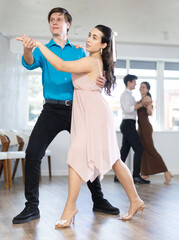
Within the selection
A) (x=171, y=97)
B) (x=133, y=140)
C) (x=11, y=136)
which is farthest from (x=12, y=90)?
(x=171, y=97)

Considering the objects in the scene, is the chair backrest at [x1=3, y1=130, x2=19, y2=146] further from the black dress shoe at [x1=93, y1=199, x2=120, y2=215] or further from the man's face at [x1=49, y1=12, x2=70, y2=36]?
the man's face at [x1=49, y1=12, x2=70, y2=36]

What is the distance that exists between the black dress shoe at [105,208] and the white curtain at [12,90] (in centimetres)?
382

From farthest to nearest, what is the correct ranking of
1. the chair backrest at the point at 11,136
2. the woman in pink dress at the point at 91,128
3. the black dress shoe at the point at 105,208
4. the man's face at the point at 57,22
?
the chair backrest at the point at 11,136 < the black dress shoe at the point at 105,208 < the man's face at the point at 57,22 < the woman in pink dress at the point at 91,128

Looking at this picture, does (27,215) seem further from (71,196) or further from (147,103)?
(147,103)

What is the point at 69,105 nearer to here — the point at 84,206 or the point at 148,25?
the point at 84,206

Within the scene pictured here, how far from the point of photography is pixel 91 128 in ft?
9.05

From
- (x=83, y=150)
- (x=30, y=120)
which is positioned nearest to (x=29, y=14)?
(x=30, y=120)

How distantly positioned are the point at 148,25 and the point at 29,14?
1939 millimetres

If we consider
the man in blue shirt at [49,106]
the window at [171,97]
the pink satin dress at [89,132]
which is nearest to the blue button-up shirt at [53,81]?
the man in blue shirt at [49,106]

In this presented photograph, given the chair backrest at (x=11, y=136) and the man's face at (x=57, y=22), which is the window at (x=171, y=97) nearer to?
the chair backrest at (x=11, y=136)

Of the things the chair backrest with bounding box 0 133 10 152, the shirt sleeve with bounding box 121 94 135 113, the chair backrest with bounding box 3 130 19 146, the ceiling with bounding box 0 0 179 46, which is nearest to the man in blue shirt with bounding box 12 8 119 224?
the ceiling with bounding box 0 0 179 46

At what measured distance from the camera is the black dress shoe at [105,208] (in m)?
3.16

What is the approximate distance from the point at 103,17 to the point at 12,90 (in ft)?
7.01

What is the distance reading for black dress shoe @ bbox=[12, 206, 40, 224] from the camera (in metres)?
2.80
